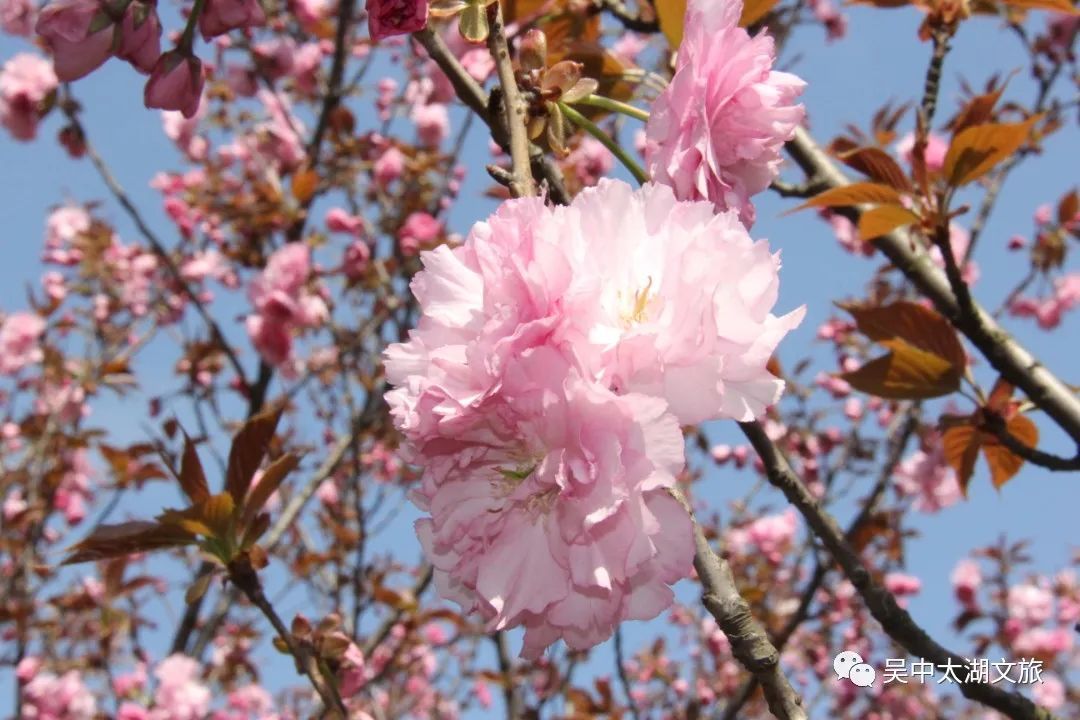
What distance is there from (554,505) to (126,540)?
78 cm

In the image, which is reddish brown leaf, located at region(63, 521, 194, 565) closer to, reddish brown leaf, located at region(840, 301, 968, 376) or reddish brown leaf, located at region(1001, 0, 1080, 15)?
reddish brown leaf, located at region(840, 301, 968, 376)

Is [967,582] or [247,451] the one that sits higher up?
[247,451]

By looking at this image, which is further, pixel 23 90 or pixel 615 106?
pixel 23 90

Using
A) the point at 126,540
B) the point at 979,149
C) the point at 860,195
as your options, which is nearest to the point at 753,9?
the point at 860,195

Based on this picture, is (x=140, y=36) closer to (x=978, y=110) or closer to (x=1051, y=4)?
(x=978, y=110)

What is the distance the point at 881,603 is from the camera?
3.98ft

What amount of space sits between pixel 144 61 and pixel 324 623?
2.59 ft

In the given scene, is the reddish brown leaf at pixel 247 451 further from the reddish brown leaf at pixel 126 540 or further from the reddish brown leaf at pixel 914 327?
the reddish brown leaf at pixel 914 327

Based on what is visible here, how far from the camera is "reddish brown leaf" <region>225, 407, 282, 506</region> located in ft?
4.06

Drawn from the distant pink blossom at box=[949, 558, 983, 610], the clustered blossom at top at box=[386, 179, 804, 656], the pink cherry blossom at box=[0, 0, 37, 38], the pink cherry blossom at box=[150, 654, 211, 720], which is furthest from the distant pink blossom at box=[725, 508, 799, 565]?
the clustered blossom at top at box=[386, 179, 804, 656]

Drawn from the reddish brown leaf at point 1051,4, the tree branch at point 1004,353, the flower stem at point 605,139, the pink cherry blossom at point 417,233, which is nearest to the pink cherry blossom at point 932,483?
the pink cherry blossom at point 417,233

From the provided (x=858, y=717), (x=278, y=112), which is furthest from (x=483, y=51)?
(x=858, y=717)

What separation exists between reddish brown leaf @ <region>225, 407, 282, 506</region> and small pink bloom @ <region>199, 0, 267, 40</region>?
48cm

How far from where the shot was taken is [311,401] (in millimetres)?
5469
